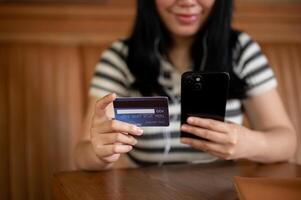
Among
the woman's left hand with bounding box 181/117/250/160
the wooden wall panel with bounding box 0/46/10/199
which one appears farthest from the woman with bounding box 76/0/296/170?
the wooden wall panel with bounding box 0/46/10/199

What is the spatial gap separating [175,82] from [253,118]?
0.18 meters

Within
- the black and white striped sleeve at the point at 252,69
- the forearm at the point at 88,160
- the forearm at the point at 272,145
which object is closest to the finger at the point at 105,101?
the forearm at the point at 88,160

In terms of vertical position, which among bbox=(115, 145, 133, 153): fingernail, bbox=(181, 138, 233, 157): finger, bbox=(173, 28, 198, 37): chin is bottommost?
bbox=(181, 138, 233, 157): finger

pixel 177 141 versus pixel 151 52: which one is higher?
pixel 151 52

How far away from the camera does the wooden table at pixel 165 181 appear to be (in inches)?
21.9

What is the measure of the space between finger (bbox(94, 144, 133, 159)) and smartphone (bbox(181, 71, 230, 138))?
0.10 meters

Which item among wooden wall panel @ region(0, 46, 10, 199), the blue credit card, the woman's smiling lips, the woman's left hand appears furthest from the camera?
wooden wall panel @ region(0, 46, 10, 199)

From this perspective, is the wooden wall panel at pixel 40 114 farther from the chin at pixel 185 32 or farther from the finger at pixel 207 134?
the finger at pixel 207 134

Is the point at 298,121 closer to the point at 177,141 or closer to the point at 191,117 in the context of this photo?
the point at 177,141

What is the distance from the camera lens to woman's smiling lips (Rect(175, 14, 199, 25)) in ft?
2.82

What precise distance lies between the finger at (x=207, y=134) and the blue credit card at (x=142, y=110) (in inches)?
3.2

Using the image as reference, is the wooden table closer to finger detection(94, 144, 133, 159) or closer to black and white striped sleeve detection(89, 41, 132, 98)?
finger detection(94, 144, 133, 159)

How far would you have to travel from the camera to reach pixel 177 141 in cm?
89

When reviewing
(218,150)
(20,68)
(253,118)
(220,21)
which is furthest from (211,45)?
(20,68)
